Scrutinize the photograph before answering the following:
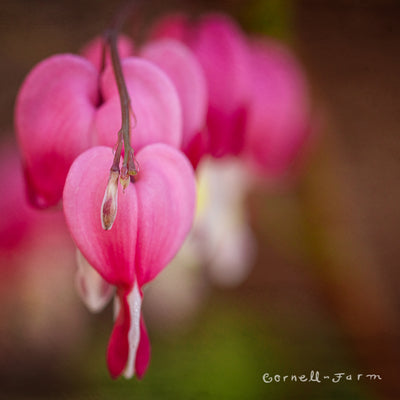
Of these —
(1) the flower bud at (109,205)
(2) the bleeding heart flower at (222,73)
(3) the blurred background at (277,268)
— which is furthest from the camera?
(3) the blurred background at (277,268)

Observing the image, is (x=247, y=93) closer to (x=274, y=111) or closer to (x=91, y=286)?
(x=274, y=111)

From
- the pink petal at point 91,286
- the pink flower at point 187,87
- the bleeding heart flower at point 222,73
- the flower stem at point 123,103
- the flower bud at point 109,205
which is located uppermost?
the bleeding heart flower at point 222,73

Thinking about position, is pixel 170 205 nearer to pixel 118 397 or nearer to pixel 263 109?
pixel 263 109

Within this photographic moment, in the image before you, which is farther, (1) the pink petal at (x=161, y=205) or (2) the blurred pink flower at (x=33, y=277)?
(2) the blurred pink flower at (x=33, y=277)

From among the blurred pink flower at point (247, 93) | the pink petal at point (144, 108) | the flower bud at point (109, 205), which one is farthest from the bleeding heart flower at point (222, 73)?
the flower bud at point (109, 205)

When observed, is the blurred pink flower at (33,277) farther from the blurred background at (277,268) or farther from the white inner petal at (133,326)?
the white inner petal at (133,326)

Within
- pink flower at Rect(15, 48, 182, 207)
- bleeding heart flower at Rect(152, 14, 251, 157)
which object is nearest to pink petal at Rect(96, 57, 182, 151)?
pink flower at Rect(15, 48, 182, 207)

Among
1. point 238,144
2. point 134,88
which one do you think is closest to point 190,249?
point 238,144

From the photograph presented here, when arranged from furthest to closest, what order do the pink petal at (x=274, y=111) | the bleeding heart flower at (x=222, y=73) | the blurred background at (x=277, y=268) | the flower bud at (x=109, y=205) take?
1. the blurred background at (x=277, y=268)
2. the pink petal at (x=274, y=111)
3. the bleeding heart flower at (x=222, y=73)
4. the flower bud at (x=109, y=205)
